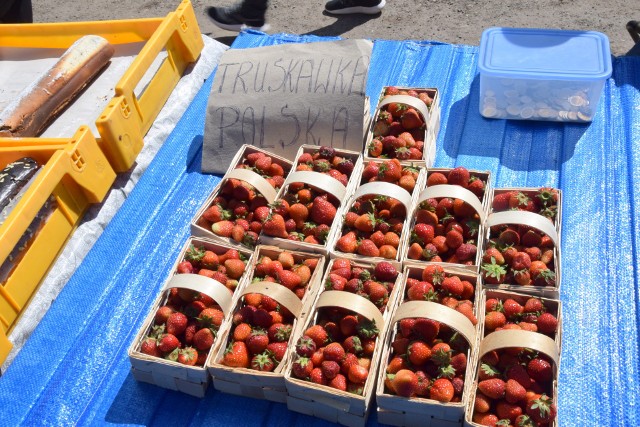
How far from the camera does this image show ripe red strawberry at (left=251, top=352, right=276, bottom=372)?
1.88m

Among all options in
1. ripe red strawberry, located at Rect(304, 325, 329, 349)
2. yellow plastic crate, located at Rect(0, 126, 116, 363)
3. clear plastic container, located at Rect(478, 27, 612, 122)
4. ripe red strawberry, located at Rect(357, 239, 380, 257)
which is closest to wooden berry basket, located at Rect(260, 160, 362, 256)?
ripe red strawberry, located at Rect(357, 239, 380, 257)

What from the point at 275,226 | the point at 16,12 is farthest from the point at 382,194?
the point at 16,12

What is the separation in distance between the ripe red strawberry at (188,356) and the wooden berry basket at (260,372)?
0.06 meters

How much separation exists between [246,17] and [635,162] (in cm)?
292

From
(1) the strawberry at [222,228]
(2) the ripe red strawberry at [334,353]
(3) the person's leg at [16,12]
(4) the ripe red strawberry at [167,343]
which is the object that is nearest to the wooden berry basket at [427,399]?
(2) the ripe red strawberry at [334,353]

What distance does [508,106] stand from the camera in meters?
3.01

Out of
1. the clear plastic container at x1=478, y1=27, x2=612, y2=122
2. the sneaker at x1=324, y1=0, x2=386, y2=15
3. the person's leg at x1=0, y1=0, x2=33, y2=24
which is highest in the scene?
the sneaker at x1=324, y1=0, x2=386, y2=15

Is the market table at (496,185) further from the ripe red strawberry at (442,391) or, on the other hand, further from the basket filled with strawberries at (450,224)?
the basket filled with strawberries at (450,224)

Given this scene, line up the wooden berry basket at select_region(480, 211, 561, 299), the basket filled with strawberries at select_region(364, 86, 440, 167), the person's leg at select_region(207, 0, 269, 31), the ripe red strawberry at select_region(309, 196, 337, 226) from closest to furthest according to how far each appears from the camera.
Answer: the wooden berry basket at select_region(480, 211, 561, 299)
the ripe red strawberry at select_region(309, 196, 337, 226)
the basket filled with strawberries at select_region(364, 86, 440, 167)
the person's leg at select_region(207, 0, 269, 31)

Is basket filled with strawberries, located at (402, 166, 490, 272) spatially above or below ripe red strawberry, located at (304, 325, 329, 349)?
above

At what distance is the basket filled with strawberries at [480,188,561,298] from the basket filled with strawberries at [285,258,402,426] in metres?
0.36

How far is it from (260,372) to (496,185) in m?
1.43

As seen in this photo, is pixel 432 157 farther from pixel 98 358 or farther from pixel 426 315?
pixel 98 358

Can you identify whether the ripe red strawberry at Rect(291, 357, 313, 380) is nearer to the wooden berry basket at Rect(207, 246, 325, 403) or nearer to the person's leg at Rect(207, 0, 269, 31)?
the wooden berry basket at Rect(207, 246, 325, 403)
